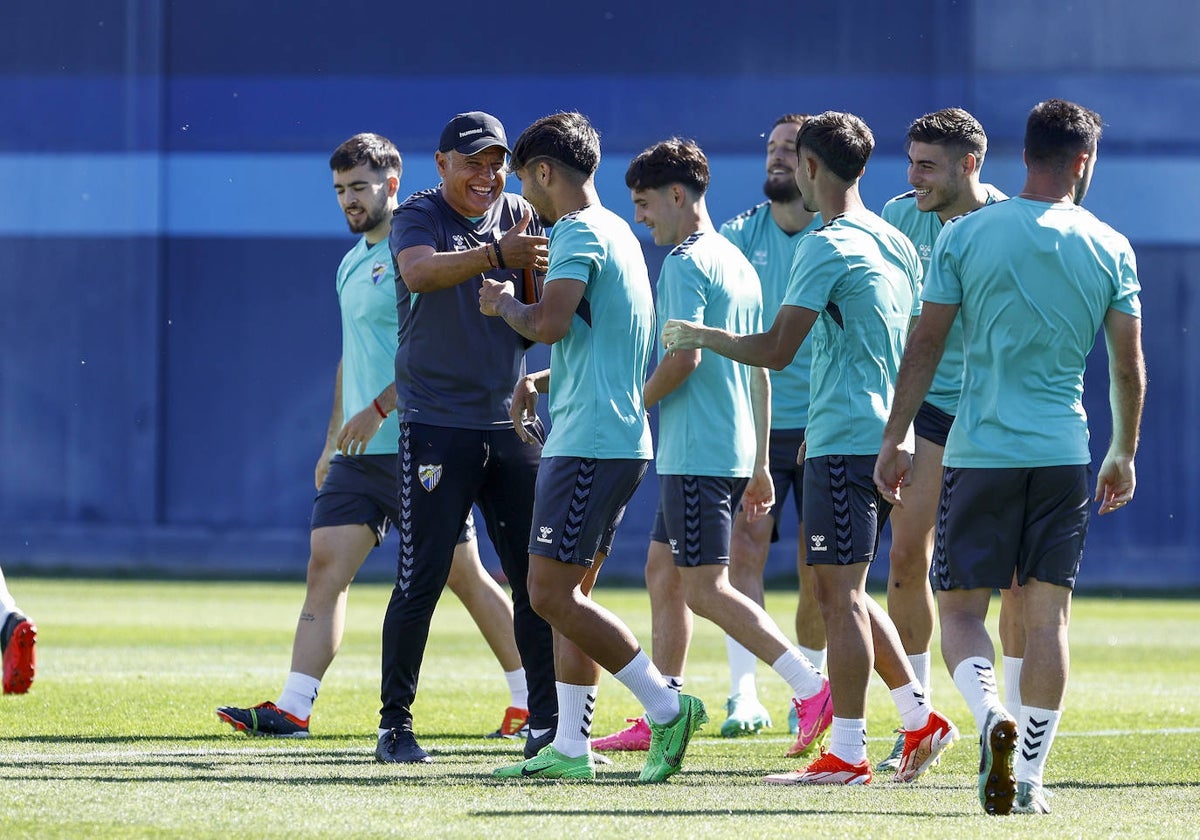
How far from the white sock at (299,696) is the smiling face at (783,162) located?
9.90ft

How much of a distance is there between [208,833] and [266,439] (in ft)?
65.5

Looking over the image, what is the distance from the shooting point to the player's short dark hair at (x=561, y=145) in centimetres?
645

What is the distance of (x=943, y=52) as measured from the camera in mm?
23344

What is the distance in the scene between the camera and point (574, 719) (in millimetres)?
6453

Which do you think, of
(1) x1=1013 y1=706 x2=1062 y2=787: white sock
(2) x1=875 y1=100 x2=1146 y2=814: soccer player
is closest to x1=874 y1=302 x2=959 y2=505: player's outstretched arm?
(2) x1=875 y1=100 x2=1146 y2=814: soccer player

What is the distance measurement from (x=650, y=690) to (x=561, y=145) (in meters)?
1.87

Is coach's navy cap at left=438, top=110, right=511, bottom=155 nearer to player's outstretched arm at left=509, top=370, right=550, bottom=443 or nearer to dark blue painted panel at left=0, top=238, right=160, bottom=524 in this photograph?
player's outstretched arm at left=509, top=370, right=550, bottom=443

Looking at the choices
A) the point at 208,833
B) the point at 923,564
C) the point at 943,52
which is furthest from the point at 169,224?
the point at 208,833

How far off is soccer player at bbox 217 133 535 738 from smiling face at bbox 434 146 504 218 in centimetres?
101

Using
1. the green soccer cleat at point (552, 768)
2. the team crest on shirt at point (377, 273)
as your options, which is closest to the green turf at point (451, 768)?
the green soccer cleat at point (552, 768)

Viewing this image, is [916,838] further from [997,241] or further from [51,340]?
[51,340]

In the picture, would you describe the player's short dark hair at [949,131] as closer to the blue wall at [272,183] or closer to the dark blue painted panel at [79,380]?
the blue wall at [272,183]

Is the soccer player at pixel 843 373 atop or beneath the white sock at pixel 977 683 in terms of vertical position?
atop

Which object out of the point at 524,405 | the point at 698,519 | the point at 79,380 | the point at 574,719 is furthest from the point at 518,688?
the point at 79,380
